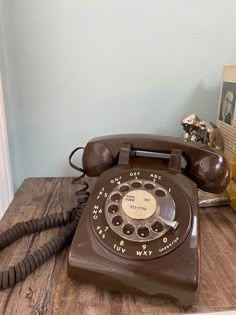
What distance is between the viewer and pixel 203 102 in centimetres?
87

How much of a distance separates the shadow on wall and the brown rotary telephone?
286 millimetres

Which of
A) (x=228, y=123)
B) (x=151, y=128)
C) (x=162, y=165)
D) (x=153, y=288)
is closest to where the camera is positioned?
(x=153, y=288)

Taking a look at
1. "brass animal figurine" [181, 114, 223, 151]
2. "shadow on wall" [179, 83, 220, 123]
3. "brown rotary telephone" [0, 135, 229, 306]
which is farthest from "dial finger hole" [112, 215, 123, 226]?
"shadow on wall" [179, 83, 220, 123]

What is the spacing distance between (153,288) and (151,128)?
530 mm

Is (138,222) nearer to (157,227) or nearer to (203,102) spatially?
(157,227)

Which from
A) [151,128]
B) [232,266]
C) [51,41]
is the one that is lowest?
[232,266]

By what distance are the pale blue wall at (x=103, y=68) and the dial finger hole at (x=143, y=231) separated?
1.48ft

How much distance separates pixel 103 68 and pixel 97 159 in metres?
0.31

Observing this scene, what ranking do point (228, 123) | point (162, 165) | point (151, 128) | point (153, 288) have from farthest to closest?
point (151, 128)
point (228, 123)
point (162, 165)
point (153, 288)

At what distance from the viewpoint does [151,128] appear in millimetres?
881

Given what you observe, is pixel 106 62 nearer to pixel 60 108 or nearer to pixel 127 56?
pixel 127 56

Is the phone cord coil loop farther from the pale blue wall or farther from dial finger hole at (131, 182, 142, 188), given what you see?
the pale blue wall

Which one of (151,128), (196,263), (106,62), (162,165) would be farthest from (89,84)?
(196,263)

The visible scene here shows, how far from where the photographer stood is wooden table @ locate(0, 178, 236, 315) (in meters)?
0.42
